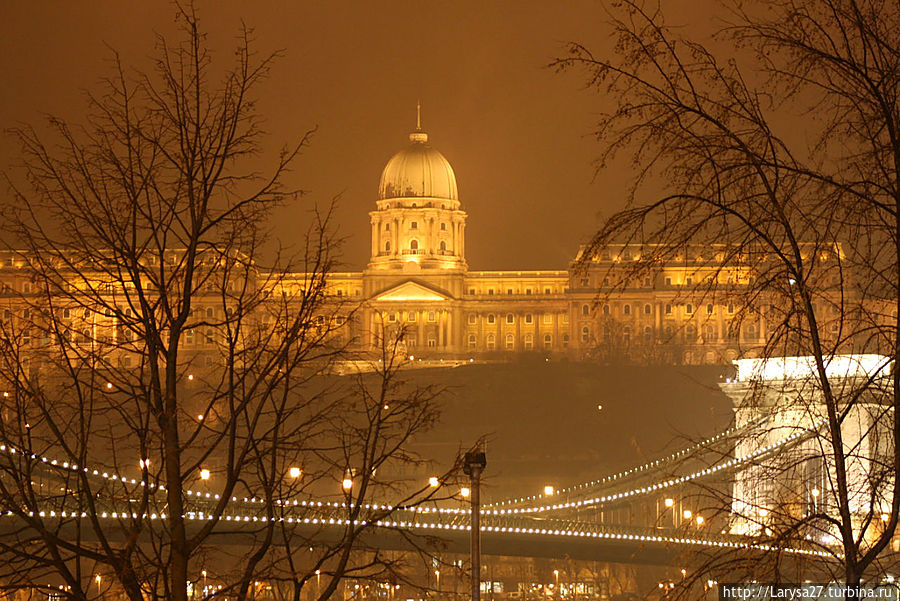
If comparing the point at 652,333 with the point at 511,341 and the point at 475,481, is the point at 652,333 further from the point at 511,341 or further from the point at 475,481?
the point at 475,481

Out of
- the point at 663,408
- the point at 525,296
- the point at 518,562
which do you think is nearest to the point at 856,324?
the point at 518,562

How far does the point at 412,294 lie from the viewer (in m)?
200

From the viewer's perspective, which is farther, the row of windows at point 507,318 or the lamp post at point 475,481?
the row of windows at point 507,318

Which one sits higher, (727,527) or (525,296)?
(525,296)

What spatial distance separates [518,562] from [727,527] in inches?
2769

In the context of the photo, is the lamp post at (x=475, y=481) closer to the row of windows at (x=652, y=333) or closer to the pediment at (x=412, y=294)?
the row of windows at (x=652, y=333)

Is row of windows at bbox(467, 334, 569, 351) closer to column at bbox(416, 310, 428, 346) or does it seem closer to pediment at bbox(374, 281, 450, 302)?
column at bbox(416, 310, 428, 346)

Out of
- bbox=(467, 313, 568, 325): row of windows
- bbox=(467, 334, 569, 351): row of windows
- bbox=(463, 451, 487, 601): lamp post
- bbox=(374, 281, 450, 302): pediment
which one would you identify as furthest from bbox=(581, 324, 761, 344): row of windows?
bbox=(463, 451, 487, 601): lamp post

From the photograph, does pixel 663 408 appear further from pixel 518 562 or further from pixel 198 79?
pixel 198 79

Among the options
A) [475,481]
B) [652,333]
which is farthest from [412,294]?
[475,481]

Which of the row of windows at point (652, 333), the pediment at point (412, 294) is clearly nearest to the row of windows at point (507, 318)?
the pediment at point (412, 294)

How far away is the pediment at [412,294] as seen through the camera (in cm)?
19825

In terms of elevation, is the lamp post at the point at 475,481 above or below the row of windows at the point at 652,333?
below

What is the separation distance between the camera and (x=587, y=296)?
194 meters
